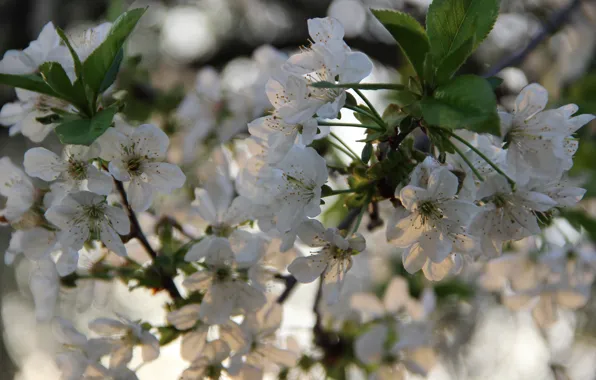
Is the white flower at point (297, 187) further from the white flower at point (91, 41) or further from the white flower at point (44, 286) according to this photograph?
the white flower at point (44, 286)

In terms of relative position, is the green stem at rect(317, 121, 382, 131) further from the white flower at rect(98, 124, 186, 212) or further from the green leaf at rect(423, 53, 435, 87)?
the white flower at rect(98, 124, 186, 212)

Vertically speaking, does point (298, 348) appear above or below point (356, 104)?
below

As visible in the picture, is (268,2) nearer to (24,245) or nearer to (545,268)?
(545,268)

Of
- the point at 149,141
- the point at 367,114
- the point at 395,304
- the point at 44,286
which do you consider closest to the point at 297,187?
the point at 367,114

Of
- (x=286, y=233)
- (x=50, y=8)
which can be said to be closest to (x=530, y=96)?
(x=286, y=233)

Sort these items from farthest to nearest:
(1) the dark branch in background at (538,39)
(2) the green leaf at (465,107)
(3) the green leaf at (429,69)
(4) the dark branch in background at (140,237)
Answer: (1) the dark branch in background at (538,39) → (4) the dark branch in background at (140,237) → (3) the green leaf at (429,69) → (2) the green leaf at (465,107)

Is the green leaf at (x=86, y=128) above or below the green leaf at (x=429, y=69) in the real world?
→ below

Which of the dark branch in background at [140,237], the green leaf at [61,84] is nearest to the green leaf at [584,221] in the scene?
the dark branch in background at [140,237]
